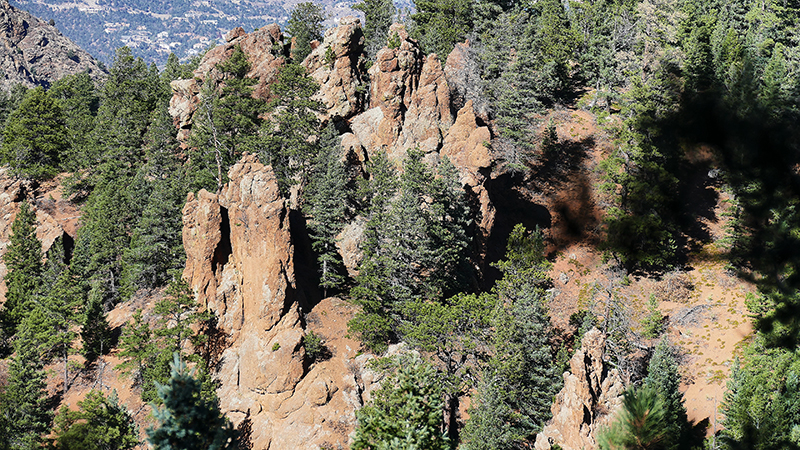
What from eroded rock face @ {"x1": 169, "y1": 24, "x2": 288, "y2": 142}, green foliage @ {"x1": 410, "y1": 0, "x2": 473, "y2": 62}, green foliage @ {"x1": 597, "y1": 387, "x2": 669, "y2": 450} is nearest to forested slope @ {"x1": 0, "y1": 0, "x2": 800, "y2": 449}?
green foliage @ {"x1": 597, "y1": 387, "x2": 669, "y2": 450}

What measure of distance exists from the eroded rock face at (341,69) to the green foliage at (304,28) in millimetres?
5391

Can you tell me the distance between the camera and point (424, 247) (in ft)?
146

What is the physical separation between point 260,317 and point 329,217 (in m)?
11.5

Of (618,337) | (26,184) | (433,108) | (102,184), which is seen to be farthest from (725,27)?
(26,184)

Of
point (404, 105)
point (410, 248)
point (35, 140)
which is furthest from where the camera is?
point (35, 140)

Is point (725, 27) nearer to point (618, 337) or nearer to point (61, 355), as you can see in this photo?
point (618, 337)

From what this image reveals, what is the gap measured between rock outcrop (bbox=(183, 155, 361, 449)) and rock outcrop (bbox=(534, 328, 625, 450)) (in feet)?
48.7

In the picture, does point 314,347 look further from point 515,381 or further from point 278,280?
point 515,381

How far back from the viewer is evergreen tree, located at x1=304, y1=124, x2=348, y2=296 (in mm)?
47500

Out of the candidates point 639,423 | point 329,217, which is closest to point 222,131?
point 329,217

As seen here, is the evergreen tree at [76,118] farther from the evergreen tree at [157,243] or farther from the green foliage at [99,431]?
the green foliage at [99,431]

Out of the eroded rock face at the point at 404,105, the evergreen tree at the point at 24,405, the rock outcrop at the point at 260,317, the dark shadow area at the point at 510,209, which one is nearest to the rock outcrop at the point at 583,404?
the rock outcrop at the point at 260,317

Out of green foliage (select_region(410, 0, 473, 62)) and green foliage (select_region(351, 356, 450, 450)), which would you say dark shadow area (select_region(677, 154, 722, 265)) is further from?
green foliage (select_region(351, 356, 450, 450))

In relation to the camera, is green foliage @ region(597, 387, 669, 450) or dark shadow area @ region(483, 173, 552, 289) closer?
green foliage @ region(597, 387, 669, 450)
